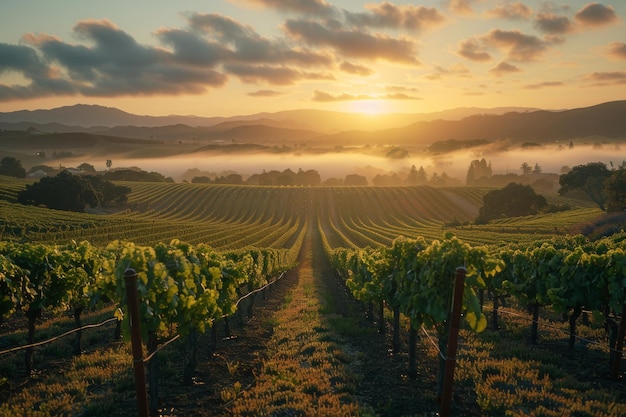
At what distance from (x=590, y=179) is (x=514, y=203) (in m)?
17.3

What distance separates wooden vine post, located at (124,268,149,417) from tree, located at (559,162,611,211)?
11283 centimetres

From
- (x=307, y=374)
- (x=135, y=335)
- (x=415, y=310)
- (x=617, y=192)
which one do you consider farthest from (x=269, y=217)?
(x=135, y=335)

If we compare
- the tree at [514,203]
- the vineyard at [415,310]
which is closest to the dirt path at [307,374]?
the vineyard at [415,310]

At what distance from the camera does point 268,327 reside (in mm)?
21016

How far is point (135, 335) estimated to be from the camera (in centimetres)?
805

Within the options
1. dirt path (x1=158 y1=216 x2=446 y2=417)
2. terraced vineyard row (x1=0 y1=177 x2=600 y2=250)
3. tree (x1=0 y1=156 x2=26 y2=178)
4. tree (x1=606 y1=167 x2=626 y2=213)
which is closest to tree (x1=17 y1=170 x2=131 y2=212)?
terraced vineyard row (x1=0 y1=177 x2=600 y2=250)

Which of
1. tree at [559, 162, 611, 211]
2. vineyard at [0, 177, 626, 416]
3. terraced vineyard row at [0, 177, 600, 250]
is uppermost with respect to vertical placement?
tree at [559, 162, 611, 211]

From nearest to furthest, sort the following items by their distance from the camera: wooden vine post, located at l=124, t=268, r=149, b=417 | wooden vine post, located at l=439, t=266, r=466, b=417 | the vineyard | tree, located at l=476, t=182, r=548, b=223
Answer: wooden vine post, located at l=124, t=268, r=149, b=417 → wooden vine post, located at l=439, t=266, r=466, b=417 → the vineyard → tree, located at l=476, t=182, r=548, b=223

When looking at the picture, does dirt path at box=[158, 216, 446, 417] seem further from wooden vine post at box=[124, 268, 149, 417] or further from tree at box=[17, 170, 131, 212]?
tree at box=[17, 170, 131, 212]

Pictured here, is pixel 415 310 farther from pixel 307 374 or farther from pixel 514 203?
pixel 514 203

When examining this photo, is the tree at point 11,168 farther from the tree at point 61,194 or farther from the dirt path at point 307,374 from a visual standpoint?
the dirt path at point 307,374

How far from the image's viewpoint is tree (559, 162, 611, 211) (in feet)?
323

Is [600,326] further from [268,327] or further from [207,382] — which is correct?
[207,382]

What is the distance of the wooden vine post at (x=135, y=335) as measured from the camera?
307 inches
